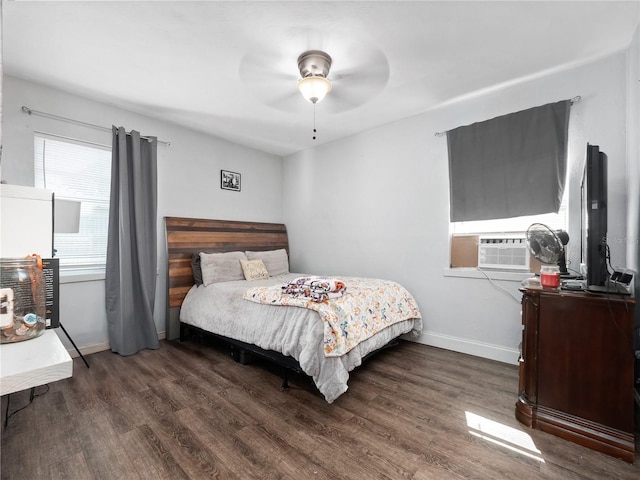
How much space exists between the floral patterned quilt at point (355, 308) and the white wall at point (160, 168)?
1630mm

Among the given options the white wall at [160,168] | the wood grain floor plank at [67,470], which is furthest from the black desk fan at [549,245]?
the white wall at [160,168]

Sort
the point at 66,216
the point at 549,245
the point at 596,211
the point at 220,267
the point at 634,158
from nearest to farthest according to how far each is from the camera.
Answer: the point at 596,211 → the point at 634,158 → the point at 549,245 → the point at 66,216 → the point at 220,267

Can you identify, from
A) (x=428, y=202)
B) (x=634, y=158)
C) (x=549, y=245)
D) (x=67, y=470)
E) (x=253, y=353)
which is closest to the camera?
(x=67, y=470)

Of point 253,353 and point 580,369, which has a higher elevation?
point 580,369

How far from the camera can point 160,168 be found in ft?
12.0

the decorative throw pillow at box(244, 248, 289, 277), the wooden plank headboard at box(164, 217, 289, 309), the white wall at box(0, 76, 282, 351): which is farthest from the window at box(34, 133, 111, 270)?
the decorative throw pillow at box(244, 248, 289, 277)

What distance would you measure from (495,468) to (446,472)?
0.90 feet

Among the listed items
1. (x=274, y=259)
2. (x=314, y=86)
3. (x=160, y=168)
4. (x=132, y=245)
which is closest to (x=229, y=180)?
(x=160, y=168)

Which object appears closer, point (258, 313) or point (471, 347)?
point (258, 313)

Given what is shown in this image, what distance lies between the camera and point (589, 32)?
2.21 metres

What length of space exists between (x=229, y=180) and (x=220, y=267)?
1355mm

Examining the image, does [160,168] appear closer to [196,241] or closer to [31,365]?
[196,241]

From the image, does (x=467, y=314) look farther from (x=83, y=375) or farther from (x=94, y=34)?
(x=94, y=34)

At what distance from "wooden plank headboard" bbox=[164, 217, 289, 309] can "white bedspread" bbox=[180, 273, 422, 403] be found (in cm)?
19
